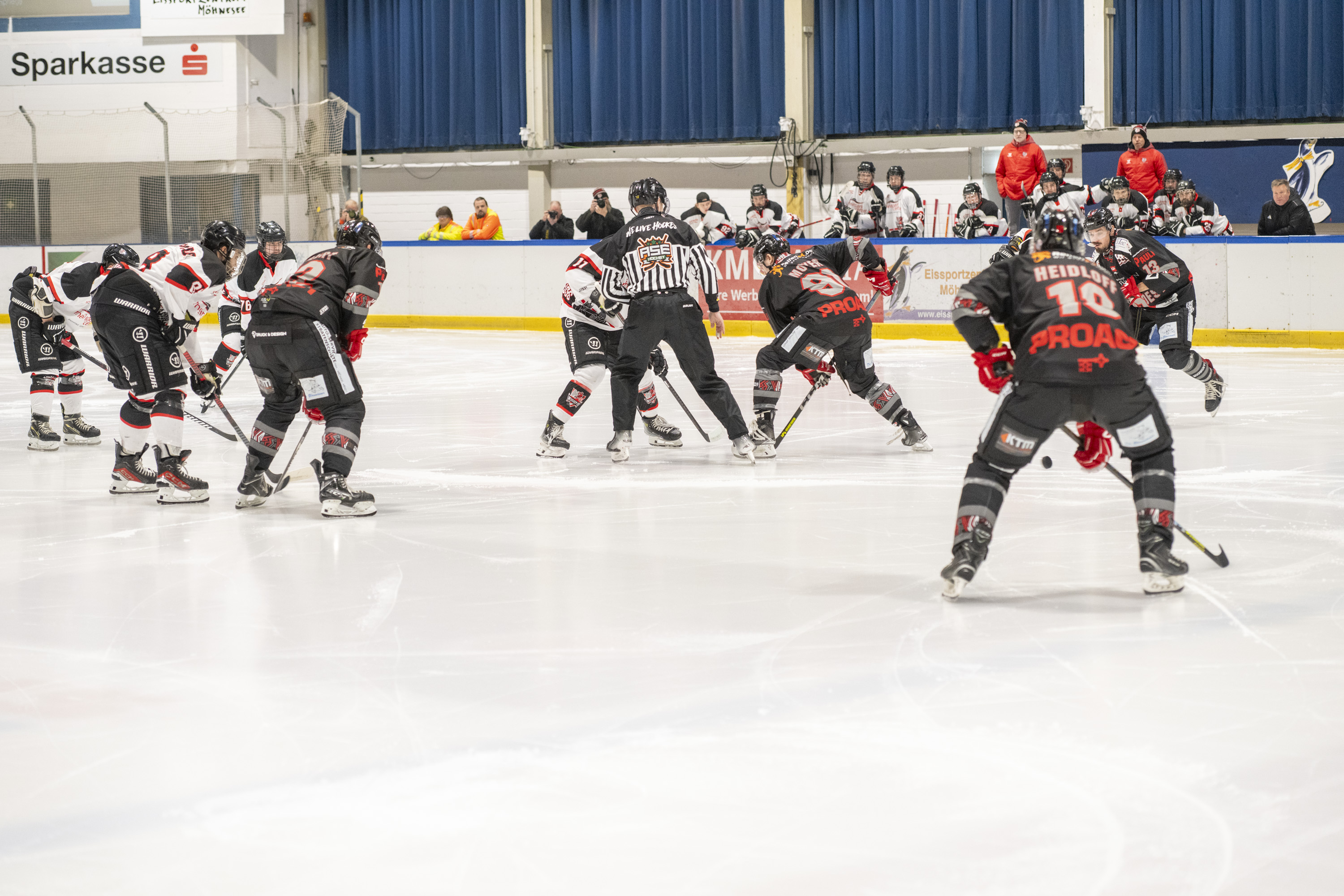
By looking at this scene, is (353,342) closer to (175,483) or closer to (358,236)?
(358,236)

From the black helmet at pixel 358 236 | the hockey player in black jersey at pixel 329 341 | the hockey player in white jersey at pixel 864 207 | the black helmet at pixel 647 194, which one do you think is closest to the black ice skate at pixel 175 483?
the hockey player in black jersey at pixel 329 341

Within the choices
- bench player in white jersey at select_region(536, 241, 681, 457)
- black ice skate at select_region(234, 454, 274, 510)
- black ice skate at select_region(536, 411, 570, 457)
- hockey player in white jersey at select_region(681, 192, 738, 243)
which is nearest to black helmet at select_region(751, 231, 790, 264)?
bench player in white jersey at select_region(536, 241, 681, 457)

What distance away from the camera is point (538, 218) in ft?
68.4

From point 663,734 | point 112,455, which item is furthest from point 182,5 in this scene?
point 663,734

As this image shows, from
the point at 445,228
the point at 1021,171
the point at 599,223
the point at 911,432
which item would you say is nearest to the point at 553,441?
the point at 911,432

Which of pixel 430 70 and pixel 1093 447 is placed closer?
pixel 1093 447

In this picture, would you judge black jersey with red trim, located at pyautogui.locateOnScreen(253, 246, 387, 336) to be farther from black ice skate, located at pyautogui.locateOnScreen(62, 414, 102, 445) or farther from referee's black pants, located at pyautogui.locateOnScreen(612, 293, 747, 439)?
black ice skate, located at pyautogui.locateOnScreen(62, 414, 102, 445)

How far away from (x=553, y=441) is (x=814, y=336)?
1.37 metres

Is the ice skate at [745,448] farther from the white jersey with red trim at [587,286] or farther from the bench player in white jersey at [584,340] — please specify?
the white jersey with red trim at [587,286]

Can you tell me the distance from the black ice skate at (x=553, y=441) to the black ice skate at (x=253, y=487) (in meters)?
1.71

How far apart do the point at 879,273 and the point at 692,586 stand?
139 inches

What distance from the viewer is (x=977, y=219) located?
14.9 metres

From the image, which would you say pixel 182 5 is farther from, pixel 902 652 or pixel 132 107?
pixel 902 652

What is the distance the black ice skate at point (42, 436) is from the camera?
790 centimetres
